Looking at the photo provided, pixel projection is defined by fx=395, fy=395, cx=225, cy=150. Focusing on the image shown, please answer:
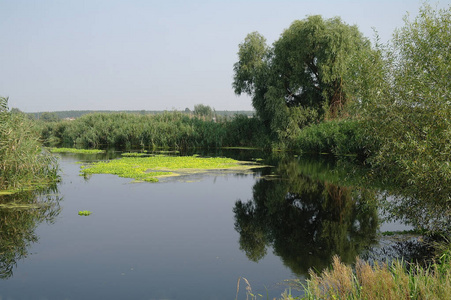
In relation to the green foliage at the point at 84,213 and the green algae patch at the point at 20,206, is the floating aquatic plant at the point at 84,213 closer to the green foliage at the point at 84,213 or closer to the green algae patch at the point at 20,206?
the green foliage at the point at 84,213

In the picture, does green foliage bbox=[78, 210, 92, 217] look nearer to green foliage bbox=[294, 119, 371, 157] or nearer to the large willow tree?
green foliage bbox=[294, 119, 371, 157]

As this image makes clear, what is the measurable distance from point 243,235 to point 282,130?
22.5 meters

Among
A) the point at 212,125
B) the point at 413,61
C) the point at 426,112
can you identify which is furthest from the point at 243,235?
the point at 212,125

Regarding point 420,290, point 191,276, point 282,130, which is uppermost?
point 282,130

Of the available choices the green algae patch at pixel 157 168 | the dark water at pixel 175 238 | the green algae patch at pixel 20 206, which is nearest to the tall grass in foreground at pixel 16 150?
the dark water at pixel 175 238

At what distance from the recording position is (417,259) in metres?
Result: 7.59

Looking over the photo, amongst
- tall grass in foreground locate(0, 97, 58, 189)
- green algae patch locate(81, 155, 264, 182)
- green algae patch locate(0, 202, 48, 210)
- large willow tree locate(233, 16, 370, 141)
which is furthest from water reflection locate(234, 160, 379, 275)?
large willow tree locate(233, 16, 370, 141)

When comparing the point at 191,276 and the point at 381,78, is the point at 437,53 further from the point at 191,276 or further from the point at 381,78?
the point at 191,276

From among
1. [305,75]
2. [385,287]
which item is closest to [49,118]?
[305,75]

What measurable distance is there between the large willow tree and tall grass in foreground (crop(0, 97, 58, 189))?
2049cm

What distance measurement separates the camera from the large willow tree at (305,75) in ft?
96.4

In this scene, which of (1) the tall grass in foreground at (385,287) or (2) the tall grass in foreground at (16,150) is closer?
(1) the tall grass in foreground at (385,287)

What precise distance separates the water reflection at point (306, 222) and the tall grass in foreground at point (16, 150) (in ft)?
23.5

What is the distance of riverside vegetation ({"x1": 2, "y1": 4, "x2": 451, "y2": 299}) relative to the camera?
5902 mm
